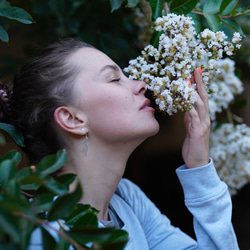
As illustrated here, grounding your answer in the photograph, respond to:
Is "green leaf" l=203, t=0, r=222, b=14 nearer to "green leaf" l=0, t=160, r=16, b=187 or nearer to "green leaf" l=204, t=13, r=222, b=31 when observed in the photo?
"green leaf" l=204, t=13, r=222, b=31

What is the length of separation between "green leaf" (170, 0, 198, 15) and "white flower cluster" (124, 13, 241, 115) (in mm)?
75

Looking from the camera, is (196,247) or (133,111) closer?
(133,111)

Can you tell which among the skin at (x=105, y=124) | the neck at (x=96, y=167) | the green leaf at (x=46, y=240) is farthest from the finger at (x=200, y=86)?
the green leaf at (x=46, y=240)

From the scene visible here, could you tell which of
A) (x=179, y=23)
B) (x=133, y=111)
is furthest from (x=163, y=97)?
(x=179, y=23)

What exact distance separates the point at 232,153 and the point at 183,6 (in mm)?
670

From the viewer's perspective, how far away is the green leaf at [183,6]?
1062mm

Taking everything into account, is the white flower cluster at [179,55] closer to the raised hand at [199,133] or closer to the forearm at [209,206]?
the raised hand at [199,133]

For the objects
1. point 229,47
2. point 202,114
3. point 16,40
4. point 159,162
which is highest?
point 229,47

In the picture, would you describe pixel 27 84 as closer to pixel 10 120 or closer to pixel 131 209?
pixel 10 120

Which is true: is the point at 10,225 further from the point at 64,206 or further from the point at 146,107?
the point at 146,107

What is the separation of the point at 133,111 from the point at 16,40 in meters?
1.62

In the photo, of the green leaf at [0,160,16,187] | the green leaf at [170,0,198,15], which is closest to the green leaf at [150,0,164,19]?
the green leaf at [170,0,198,15]

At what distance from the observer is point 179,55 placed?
97 centimetres

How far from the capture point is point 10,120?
1.12 metres
